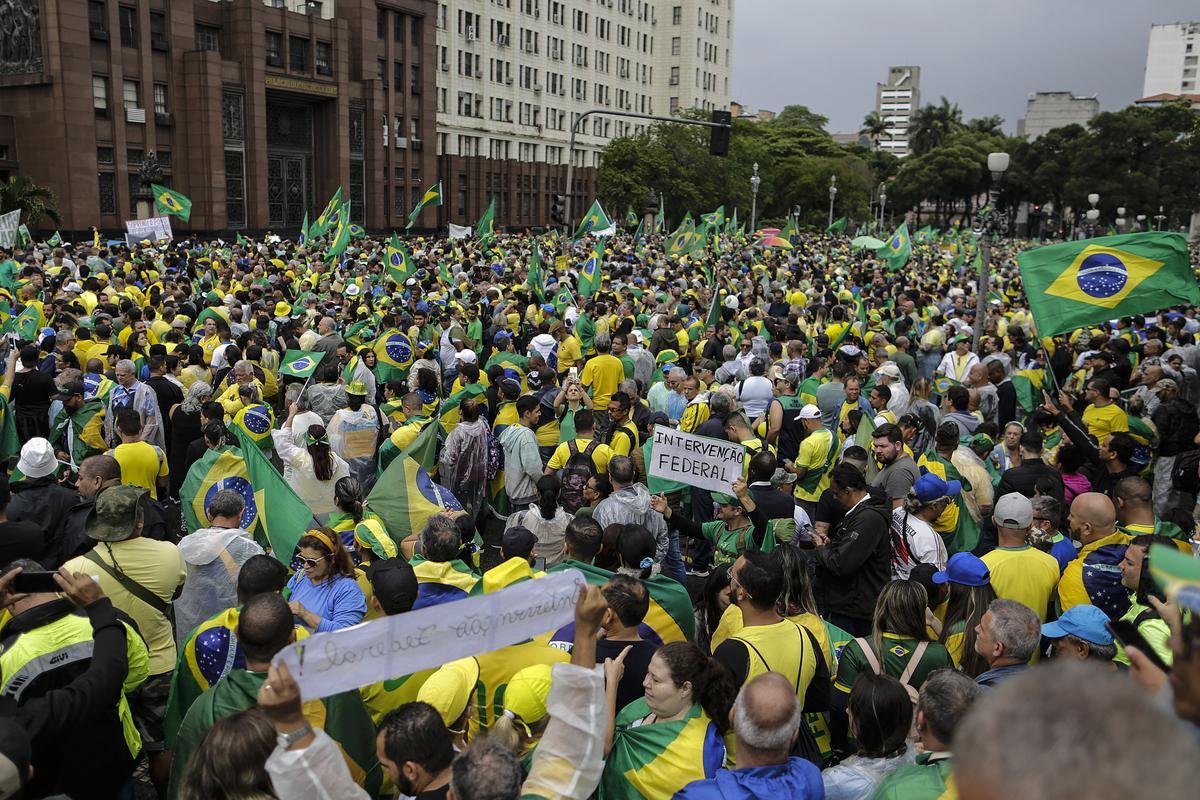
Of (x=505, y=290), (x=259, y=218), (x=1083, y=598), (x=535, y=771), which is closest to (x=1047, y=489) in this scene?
(x=1083, y=598)

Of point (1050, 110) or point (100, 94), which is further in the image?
point (1050, 110)

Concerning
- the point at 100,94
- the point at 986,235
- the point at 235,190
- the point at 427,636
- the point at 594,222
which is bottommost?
the point at 427,636

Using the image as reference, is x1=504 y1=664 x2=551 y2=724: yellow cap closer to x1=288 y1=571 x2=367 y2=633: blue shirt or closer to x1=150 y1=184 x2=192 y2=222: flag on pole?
x1=288 y1=571 x2=367 y2=633: blue shirt

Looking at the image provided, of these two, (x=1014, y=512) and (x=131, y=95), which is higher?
(x=131, y=95)

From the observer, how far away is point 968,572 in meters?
4.79

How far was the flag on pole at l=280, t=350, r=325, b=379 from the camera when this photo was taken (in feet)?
32.4


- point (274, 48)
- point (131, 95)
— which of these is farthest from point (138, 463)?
point (274, 48)

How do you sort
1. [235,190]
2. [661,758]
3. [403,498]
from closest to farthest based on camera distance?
[661,758] → [403,498] → [235,190]

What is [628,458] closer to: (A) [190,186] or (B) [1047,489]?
(B) [1047,489]

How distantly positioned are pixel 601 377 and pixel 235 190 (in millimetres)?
42615

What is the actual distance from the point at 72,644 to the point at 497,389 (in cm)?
657

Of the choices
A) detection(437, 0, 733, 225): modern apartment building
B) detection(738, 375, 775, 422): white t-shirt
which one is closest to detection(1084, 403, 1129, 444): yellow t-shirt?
detection(738, 375, 775, 422): white t-shirt

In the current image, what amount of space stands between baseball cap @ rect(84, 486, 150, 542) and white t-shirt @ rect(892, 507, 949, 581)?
4.51 m

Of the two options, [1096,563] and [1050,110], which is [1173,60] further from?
[1096,563]
